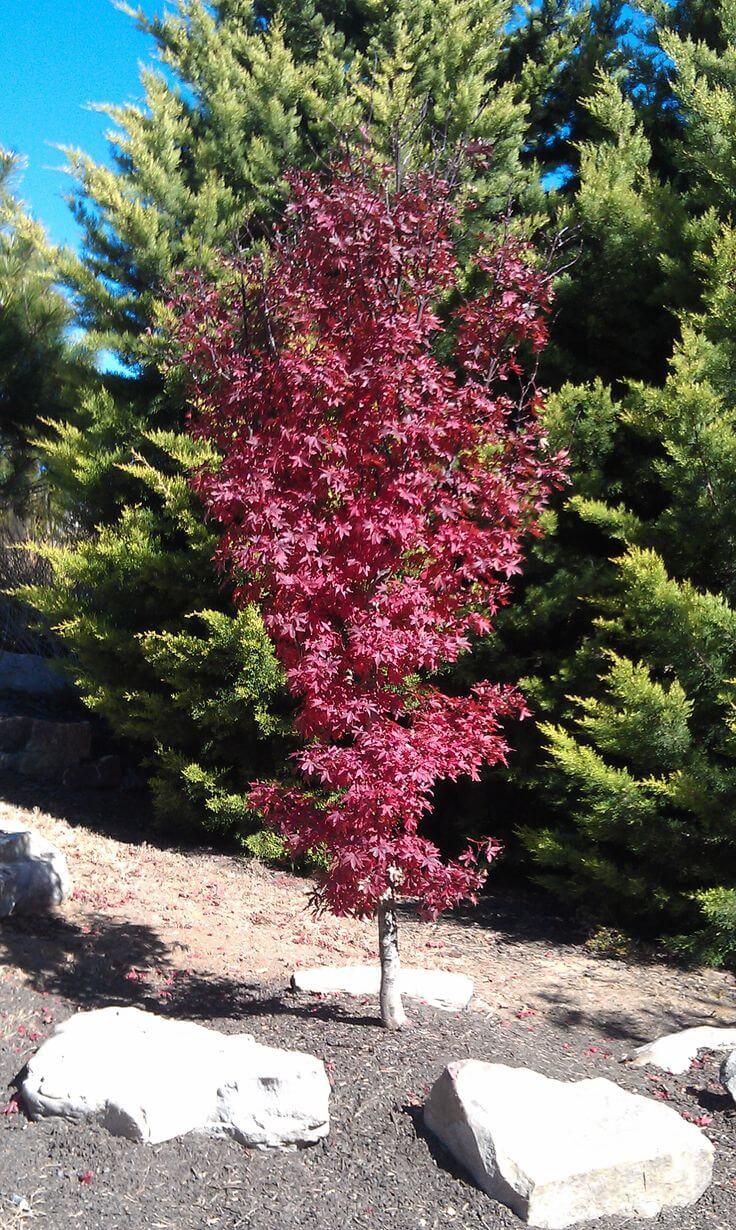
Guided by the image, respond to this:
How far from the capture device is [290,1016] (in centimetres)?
412

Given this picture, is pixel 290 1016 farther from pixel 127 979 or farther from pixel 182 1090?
pixel 182 1090

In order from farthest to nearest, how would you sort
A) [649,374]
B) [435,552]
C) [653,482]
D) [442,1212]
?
[649,374], [653,482], [435,552], [442,1212]

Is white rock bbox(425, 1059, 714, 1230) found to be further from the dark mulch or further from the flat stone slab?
the flat stone slab

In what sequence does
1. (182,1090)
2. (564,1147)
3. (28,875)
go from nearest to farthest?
(564,1147), (182,1090), (28,875)

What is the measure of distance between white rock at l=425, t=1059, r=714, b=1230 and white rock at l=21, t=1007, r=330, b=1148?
16.9 inches

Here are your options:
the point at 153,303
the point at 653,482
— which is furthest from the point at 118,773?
the point at 653,482

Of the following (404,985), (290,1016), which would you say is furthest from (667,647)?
(290,1016)

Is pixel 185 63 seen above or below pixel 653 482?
above

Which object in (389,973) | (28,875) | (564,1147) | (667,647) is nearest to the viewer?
(564,1147)

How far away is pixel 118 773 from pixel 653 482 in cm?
511

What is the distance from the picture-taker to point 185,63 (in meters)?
8.39

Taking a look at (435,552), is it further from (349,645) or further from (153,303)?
(153,303)

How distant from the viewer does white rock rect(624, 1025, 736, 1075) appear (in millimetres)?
3881

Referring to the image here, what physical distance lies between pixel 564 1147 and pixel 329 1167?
0.72 m
